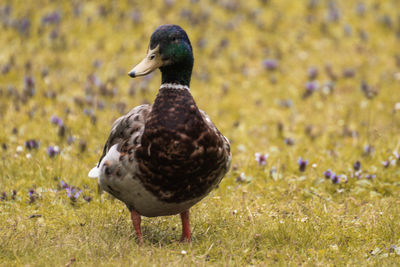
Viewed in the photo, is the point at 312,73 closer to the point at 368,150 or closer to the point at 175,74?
the point at 368,150

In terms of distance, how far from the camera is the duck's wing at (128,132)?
407 cm

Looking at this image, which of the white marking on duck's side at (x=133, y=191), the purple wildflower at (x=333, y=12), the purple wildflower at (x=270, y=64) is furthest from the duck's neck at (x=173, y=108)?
the purple wildflower at (x=333, y=12)

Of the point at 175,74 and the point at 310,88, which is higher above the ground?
the point at 175,74

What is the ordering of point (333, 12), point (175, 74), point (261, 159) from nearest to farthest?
point (175, 74), point (261, 159), point (333, 12)

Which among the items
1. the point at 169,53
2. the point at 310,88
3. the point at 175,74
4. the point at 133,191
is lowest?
the point at 310,88

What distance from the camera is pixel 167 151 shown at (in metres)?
3.85

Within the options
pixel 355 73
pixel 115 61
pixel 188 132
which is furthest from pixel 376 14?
pixel 188 132

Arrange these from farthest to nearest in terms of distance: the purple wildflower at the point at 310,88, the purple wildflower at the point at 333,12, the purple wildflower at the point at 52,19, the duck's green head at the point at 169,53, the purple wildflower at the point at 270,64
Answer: the purple wildflower at the point at 333,12, the purple wildflower at the point at 52,19, the purple wildflower at the point at 270,64, the purple wildflower at the point at 310,88, the duck's green head at the point at 169,53

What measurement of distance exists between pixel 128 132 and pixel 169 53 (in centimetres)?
64

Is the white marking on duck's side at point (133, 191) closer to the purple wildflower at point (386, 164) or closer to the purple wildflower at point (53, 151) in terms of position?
the purple wildflower at point (53, 151)

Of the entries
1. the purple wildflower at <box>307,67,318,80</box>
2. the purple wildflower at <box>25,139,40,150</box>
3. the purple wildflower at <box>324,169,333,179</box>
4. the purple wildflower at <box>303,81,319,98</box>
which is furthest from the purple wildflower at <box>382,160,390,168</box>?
the purple wildflower at <box>307,67,318,80</box>

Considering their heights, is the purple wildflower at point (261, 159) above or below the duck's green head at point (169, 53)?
below

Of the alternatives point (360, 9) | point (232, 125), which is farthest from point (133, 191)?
point (360, 9)

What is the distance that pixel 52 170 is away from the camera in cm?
549
